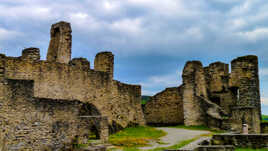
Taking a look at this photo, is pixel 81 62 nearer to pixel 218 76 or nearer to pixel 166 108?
pixel 166 108

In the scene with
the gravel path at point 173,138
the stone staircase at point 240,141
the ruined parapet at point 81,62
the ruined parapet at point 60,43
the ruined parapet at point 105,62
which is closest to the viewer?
the stone staircase at point 240,141

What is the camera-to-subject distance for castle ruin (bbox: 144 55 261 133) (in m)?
20.9

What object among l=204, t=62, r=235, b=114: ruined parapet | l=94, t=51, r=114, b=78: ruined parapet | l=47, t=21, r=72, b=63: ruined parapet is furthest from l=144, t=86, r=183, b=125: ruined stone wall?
l=47, t=21, r=72, b=63: ruined parapet

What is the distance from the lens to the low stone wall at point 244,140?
12.3 meters

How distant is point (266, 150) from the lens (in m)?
11.6

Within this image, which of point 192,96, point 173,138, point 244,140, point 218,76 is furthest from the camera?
point 218,76

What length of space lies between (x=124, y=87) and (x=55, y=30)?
718 centimetres

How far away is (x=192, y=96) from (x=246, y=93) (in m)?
3.98

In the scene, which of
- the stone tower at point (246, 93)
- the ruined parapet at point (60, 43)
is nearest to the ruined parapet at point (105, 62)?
the ruined parapet at point (60, 43)

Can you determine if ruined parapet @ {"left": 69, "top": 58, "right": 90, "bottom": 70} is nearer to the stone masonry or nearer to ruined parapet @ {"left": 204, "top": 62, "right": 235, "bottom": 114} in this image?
the stone masonry

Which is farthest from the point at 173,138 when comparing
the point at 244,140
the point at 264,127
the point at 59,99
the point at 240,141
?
the point at 264,127

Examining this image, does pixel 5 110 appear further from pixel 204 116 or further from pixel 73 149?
pixel 204 116

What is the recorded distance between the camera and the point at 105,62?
69.3 ft

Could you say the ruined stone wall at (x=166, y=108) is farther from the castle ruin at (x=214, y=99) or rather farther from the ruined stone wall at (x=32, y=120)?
the ruined stone wall at (x=32, y=120)
